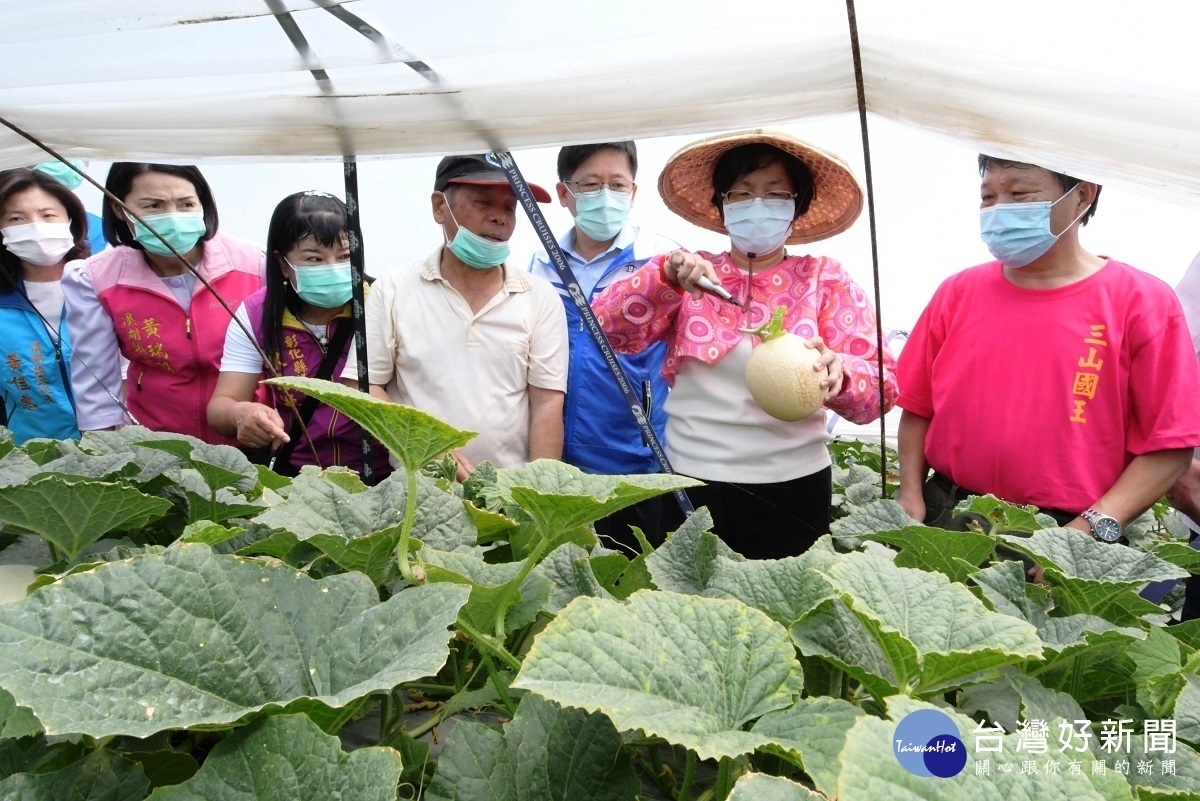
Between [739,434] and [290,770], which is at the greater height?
[290,770]

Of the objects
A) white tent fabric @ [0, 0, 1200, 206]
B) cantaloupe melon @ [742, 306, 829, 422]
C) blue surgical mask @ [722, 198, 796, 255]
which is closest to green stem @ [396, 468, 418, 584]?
white tent fabric @ [0, 0, 1200, 206]

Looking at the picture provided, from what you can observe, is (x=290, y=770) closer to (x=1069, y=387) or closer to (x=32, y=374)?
(x=1069, y=387)

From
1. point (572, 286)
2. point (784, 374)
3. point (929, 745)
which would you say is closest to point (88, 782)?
point (929, 745)

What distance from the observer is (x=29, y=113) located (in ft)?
5.50

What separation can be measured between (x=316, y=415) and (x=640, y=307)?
861 millimetres

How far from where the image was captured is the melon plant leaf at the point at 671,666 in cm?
49

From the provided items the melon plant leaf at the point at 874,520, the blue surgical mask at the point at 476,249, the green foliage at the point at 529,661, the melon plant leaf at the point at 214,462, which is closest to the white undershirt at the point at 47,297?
the blue surgical mask at the point at 476,249

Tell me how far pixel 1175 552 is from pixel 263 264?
241 centimetres

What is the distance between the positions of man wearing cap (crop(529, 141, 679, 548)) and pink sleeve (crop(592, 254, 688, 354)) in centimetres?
36

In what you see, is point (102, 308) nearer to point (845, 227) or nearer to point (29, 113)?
point (29, 113)

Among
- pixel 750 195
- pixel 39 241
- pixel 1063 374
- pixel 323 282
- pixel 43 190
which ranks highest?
pixel 43 190

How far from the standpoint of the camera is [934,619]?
615mm

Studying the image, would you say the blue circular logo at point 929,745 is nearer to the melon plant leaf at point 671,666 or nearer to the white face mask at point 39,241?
the melon plant leaf at point 671,666

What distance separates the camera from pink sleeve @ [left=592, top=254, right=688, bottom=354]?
196cm
